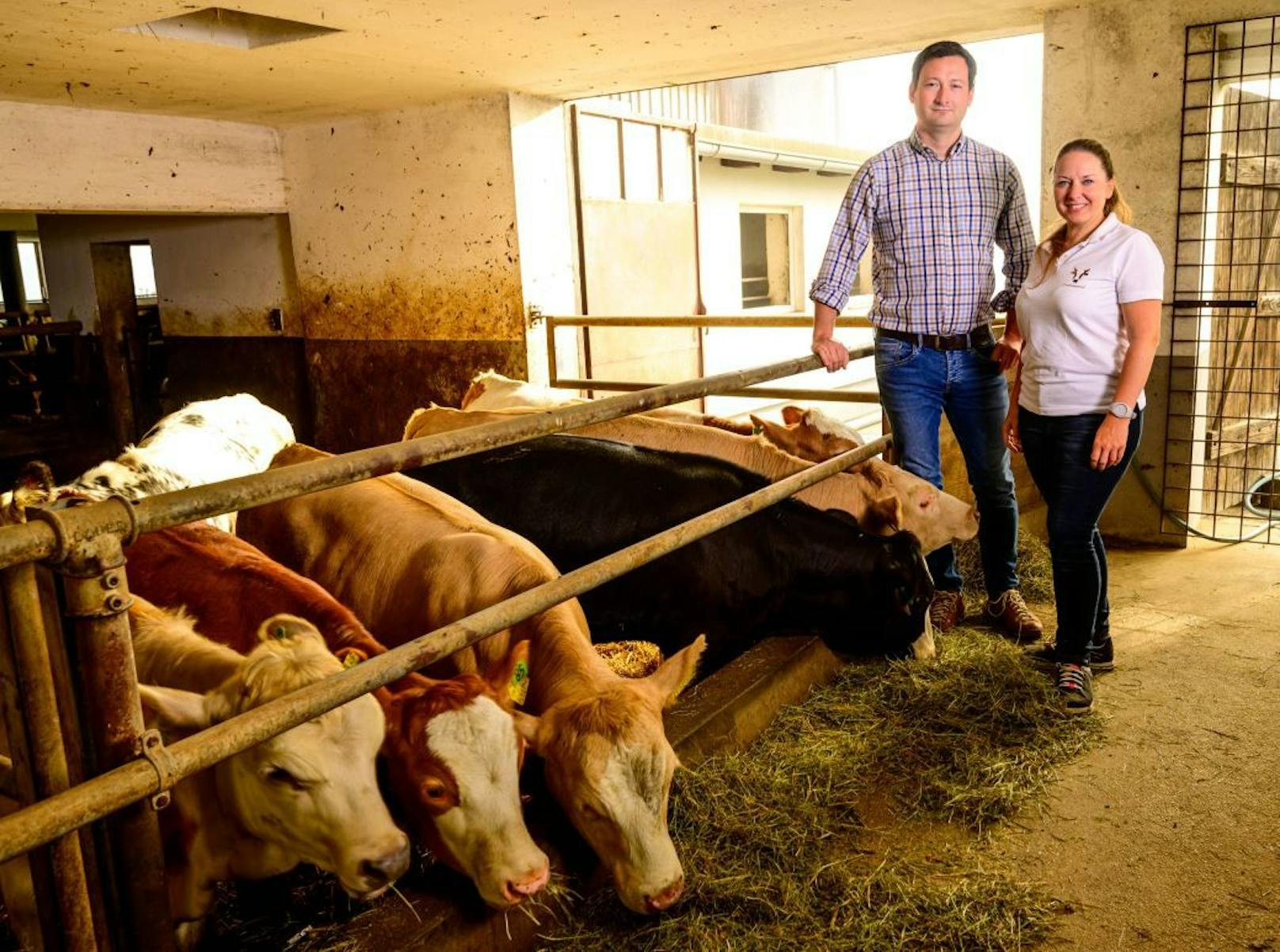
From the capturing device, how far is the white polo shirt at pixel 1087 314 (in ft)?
10.2

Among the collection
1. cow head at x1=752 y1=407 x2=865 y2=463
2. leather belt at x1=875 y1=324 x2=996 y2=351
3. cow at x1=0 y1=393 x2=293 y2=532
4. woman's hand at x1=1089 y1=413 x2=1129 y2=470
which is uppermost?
leather belt at x1=875 y1=324 x2=996 y2=351

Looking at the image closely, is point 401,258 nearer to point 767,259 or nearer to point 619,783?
point 767,259

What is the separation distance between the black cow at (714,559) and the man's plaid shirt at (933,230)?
780 mm

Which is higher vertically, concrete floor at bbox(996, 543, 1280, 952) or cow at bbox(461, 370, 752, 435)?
cow at bbox(461, 370, 752, 435)

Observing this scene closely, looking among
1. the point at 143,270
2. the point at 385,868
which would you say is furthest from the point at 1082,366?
the point at 143,270

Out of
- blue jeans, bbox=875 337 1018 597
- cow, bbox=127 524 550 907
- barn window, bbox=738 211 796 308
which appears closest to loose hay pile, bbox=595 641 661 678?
blue jeans, bbox=875 337 1018 597

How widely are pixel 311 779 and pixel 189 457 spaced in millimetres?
3168

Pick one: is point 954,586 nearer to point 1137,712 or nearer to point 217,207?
point 1137,712

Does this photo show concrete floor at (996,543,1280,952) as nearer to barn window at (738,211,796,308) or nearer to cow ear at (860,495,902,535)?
cow ear at (860,495,902,535)

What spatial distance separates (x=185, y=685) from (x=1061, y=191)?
8.98ft

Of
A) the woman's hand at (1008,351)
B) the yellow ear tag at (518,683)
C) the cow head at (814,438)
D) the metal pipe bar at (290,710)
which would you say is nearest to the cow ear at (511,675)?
the yellow ear tag at (518,683)

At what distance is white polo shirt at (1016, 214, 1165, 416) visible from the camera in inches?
122

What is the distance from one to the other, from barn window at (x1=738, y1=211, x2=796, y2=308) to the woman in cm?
863

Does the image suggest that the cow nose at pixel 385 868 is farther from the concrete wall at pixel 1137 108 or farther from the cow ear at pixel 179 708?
the concrete wall at pixel 1137 108
